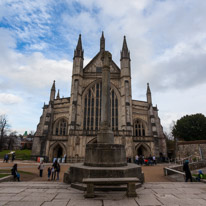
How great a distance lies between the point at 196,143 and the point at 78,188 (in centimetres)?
2498

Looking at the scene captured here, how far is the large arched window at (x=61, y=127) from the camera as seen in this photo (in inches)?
1155

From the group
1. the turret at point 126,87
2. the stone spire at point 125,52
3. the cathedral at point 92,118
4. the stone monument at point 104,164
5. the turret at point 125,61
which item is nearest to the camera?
the stone monument at point 104,164

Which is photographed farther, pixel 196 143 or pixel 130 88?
pixel 130 88

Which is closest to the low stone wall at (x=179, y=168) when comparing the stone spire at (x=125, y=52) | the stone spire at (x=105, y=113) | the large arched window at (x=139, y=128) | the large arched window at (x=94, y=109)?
the stone spire at (x=105, y=113)

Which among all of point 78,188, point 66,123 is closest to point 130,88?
point 66,123

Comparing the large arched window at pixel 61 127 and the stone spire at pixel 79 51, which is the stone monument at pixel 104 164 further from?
the stone spire at pixel 79 51

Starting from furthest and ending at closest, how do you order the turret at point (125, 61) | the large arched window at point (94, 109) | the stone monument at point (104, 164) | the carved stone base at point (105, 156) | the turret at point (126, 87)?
the turret at point (125, 61) → the large arched window at point (94, 109) → the turret at point (126, 87) → the carved stone base at point (105, 156) → the stone monument at point (104, 164)

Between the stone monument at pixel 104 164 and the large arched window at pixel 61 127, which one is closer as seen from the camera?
the stone monument at pixel 104 164

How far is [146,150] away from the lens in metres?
27.1

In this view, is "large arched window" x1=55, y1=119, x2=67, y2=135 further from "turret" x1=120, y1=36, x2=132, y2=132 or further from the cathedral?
"turret" x1=120, y1=36, x2=132, y2=132

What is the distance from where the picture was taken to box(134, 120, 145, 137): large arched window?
96.7 ft

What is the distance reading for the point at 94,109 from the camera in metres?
28.1

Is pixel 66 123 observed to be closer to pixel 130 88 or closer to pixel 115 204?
pixel 130 88

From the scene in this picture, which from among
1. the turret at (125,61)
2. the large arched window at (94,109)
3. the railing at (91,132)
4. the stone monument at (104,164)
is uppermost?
the turret at (125,61)
